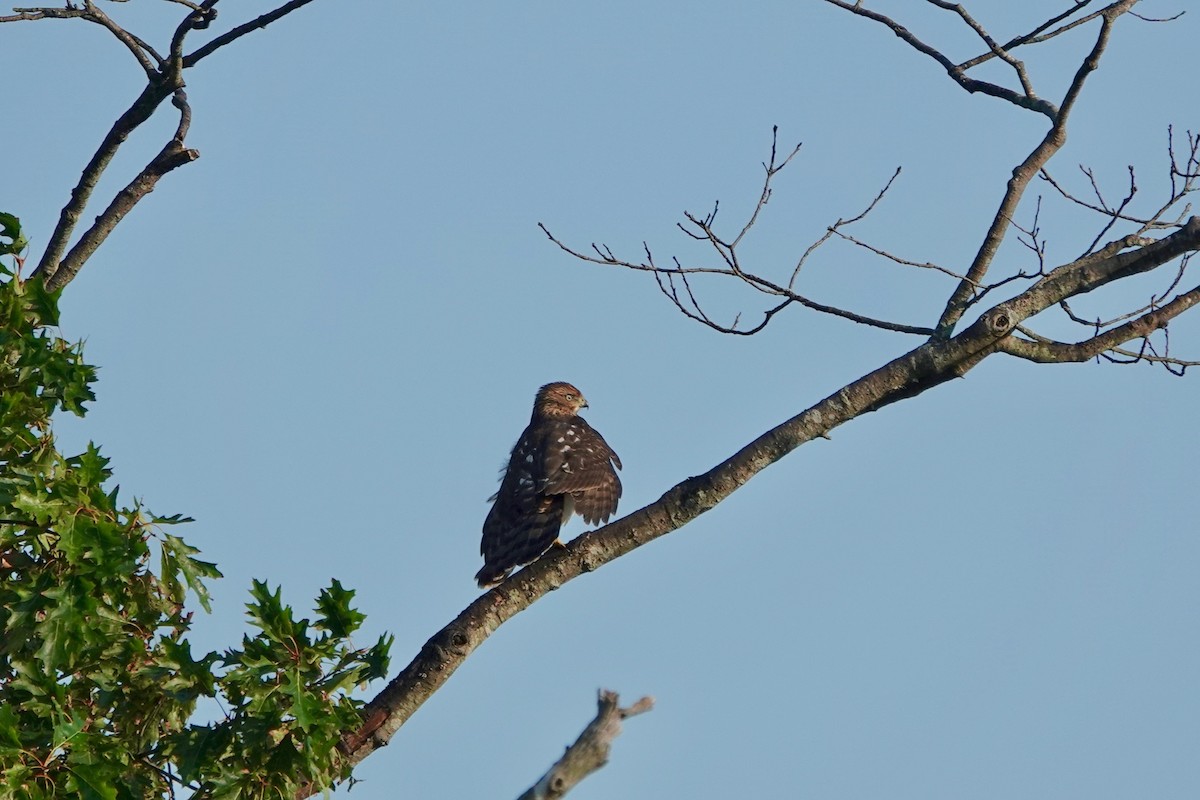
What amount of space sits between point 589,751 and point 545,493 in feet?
22.3

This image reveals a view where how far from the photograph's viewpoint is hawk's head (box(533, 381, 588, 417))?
41.9 feet

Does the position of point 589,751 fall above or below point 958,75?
below

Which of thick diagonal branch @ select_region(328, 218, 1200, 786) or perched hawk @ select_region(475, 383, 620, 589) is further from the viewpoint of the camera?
perched hawk @ select_region(475, 383, 620, 589)

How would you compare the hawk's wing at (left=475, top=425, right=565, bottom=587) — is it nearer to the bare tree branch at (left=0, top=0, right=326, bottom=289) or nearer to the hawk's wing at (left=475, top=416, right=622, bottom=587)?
the hawk's wing at (left=475, top=416, right=622, bottom=587)

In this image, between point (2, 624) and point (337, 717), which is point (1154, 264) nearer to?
point (337, 717)

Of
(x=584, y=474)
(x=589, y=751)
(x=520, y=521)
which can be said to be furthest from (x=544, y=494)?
(x=589, y=751)

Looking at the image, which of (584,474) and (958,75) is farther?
(584,474)

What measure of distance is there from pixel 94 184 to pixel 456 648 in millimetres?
3395

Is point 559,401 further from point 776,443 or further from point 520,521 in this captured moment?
point 776,443

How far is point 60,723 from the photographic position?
472 cm

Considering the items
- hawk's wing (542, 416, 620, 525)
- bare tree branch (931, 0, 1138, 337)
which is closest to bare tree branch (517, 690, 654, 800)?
bare tree branch (931, 0, 1138, 337)

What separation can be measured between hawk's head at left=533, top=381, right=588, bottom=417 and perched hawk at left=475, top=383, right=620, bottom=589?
51.0 inches

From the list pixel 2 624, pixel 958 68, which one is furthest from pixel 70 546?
pixel 958 68

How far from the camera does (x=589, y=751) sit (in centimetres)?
327
